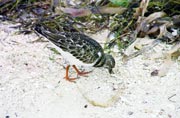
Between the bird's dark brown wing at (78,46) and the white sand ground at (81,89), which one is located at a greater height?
the bird's dark brown wing at (78,46)

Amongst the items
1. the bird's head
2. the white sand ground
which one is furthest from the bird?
the white sand ground

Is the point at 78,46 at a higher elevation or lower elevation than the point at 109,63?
higher

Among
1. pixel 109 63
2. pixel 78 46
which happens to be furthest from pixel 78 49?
pixel 109 63

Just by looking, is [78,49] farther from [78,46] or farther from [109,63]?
[109,63]

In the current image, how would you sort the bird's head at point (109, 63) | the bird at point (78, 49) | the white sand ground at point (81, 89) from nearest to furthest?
the white sand ground at point (81, 89), the bird at point (78, 49), the bird's head at point (109, 63)

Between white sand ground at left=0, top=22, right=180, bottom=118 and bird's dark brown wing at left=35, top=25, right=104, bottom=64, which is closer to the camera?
white sand ground at left=0, top=22, right=180, bottom=118

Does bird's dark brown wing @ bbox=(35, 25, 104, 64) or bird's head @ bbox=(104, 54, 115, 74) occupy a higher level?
bird's dark brown wing @ bbox=(35, 25, 104, 64)

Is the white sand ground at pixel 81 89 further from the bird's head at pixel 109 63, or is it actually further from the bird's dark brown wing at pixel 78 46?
the bird's dark brown wing at pixel 78 46

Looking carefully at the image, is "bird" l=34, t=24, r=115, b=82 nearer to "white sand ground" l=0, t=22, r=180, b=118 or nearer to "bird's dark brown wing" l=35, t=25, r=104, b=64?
"bird's dark brown wing" l=35, t=25, r=104, b=64

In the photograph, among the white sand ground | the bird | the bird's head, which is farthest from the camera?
the bird's head

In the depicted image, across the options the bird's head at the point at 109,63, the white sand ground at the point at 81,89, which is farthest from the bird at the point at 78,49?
the white sand ground at the point at 81,89
